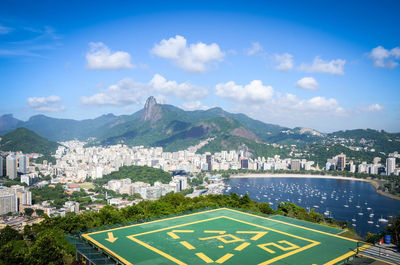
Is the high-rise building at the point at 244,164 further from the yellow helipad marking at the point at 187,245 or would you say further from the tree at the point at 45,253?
the yellow helipad marking at the point at 187,245

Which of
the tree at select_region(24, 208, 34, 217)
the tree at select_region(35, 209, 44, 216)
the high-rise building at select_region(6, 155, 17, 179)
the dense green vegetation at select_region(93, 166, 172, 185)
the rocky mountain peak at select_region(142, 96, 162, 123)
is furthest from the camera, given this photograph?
the rocky mountain peak at select_region(142, 96, 162, 123)

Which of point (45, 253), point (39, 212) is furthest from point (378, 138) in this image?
point (45, 253)

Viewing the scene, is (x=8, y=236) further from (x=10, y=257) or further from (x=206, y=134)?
(x=206, y=134)

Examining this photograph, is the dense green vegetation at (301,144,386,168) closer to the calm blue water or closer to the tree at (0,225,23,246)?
the calm blue water

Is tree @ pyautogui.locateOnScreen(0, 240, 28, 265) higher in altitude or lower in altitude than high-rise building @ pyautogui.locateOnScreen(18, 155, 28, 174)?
higher

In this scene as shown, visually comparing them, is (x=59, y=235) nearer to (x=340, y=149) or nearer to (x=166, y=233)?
(x=166, y=233)

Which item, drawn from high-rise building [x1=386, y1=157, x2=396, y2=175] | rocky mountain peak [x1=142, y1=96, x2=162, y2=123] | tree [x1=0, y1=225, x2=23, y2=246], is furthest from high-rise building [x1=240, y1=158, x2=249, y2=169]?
rocky mountain peak [x1=142, y1=96, x2=162, y2=123]

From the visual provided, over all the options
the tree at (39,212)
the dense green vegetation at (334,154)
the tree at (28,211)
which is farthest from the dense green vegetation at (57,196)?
the dense green vegetation at (334,154)
